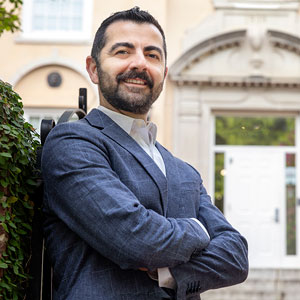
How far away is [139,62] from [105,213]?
0.61 m

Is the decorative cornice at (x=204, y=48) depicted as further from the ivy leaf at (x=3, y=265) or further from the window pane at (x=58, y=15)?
the ivy leaf at (x=3, y=265)

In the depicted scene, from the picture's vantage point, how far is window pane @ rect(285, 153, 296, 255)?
10.8 meters

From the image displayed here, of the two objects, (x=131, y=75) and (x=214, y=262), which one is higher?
(x=131, y=75)

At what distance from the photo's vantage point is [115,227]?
1.62m

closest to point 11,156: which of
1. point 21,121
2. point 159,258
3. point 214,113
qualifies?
point 21,121

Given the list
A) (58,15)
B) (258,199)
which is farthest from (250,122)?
(58,15)

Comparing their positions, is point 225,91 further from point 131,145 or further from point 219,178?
point 131,145

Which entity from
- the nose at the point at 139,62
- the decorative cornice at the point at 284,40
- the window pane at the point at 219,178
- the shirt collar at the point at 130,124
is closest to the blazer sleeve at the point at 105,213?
the shirt collar at the point at 130,124

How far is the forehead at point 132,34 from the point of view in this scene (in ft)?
6.50

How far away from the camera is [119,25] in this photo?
2010mm

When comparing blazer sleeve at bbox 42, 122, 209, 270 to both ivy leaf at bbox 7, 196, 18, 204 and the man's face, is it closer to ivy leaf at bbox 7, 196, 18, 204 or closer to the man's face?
ivy leaf at bbox 7, 196, 18, 204

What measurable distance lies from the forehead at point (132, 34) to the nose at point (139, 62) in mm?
51

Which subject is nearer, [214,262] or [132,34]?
[214,262]

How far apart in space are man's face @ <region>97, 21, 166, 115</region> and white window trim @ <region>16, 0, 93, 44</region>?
925 centimetres
